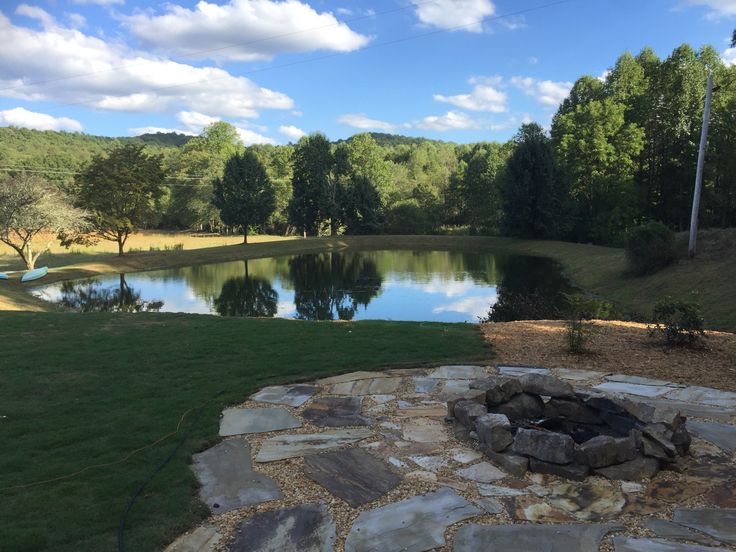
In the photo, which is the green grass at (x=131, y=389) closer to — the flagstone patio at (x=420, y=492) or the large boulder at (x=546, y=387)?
the flagstone patio at (x=420, y=492)

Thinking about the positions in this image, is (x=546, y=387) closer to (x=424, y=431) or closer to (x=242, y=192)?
(x=424, y=431)

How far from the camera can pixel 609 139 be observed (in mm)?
34406

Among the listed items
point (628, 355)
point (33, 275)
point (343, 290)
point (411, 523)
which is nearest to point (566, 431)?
point (411, 523)

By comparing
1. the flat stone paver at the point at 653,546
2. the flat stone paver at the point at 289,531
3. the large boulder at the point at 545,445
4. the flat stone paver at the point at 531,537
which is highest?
the large boulder at the point at 545,445

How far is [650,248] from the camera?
16688mm

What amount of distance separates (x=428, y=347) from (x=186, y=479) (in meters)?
4.22

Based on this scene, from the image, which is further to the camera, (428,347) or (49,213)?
(49,213)

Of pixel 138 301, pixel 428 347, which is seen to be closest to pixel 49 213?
pixel 138 301

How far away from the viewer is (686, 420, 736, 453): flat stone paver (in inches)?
148

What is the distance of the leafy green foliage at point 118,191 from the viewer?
28516 millimetres

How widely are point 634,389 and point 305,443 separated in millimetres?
3449

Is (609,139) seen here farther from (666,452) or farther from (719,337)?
(666,452)

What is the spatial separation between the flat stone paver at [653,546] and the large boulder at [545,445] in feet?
2.54

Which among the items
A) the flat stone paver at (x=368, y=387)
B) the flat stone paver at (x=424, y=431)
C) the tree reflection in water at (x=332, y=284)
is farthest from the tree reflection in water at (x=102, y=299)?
the flat stone paver at (x=424, y=431)
